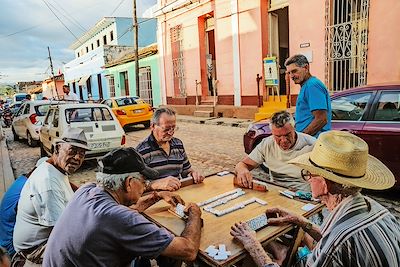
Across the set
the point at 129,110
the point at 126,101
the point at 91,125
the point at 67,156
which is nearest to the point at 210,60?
the point at 126,101

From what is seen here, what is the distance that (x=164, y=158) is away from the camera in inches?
128

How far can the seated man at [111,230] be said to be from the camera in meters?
1.57

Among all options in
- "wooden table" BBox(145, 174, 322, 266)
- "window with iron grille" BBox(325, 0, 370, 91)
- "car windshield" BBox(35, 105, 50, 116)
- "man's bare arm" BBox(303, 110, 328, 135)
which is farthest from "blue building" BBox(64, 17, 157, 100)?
"wooden table" BBox(145, 174, 322, 266)

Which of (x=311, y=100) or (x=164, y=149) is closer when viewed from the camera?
(x=164, y=149)

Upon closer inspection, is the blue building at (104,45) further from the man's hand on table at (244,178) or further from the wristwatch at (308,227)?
the wristwatch at (308,227)

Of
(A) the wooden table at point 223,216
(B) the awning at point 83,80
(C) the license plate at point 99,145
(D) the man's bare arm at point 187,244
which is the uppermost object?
(B) the awning at point 83,80

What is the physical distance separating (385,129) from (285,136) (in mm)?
2064

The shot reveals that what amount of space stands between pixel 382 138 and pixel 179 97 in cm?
1267

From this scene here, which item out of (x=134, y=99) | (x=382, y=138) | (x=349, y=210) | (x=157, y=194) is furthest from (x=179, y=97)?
(x=349, y=210)

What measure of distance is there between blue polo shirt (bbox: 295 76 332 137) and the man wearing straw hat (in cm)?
175

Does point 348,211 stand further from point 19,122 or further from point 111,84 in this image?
point 111,84

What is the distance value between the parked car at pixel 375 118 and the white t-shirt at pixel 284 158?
5.46 ft

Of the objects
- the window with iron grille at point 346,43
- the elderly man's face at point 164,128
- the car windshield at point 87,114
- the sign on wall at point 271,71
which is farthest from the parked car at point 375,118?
the sign on wall at point 271,71

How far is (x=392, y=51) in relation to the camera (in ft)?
25.7
